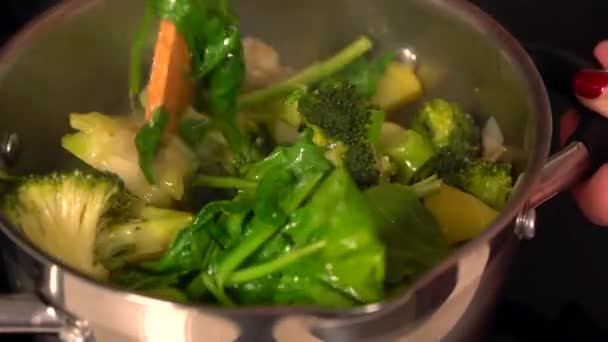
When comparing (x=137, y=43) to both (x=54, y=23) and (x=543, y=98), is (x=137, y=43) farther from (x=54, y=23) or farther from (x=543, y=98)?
(x=543, y=98)

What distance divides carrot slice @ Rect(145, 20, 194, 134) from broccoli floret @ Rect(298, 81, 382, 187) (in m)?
0.15

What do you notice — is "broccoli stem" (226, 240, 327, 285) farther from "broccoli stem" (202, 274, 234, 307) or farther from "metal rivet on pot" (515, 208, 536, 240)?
"metal rivet on pot" (515, 208, 536, 240)

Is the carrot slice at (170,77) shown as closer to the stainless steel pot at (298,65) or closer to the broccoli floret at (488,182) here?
the stainless steel pot at (298,65)

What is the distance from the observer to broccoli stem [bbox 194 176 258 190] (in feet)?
2.93

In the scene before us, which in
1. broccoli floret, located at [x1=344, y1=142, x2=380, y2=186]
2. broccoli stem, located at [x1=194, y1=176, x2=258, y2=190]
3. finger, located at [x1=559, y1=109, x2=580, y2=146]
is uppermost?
broccoli stem, located at [x1=194, y1=176, x2=258, y2=190]

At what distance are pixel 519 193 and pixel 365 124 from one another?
276mm

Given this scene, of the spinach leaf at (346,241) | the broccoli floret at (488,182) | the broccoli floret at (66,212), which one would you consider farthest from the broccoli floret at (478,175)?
the broccoli floret at (66,212)

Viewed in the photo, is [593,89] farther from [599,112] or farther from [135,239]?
[135,239]

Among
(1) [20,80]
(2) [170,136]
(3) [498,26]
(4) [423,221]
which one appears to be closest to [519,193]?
(4) [423,221]

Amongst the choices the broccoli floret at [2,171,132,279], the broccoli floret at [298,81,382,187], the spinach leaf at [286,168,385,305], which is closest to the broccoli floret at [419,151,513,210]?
the broccoli floret at [298,81,382,187]

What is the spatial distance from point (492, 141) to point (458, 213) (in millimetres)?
172

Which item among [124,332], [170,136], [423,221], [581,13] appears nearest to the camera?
[124,332]

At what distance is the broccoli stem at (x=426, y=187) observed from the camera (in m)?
0.95

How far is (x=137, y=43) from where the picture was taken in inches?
37.2
